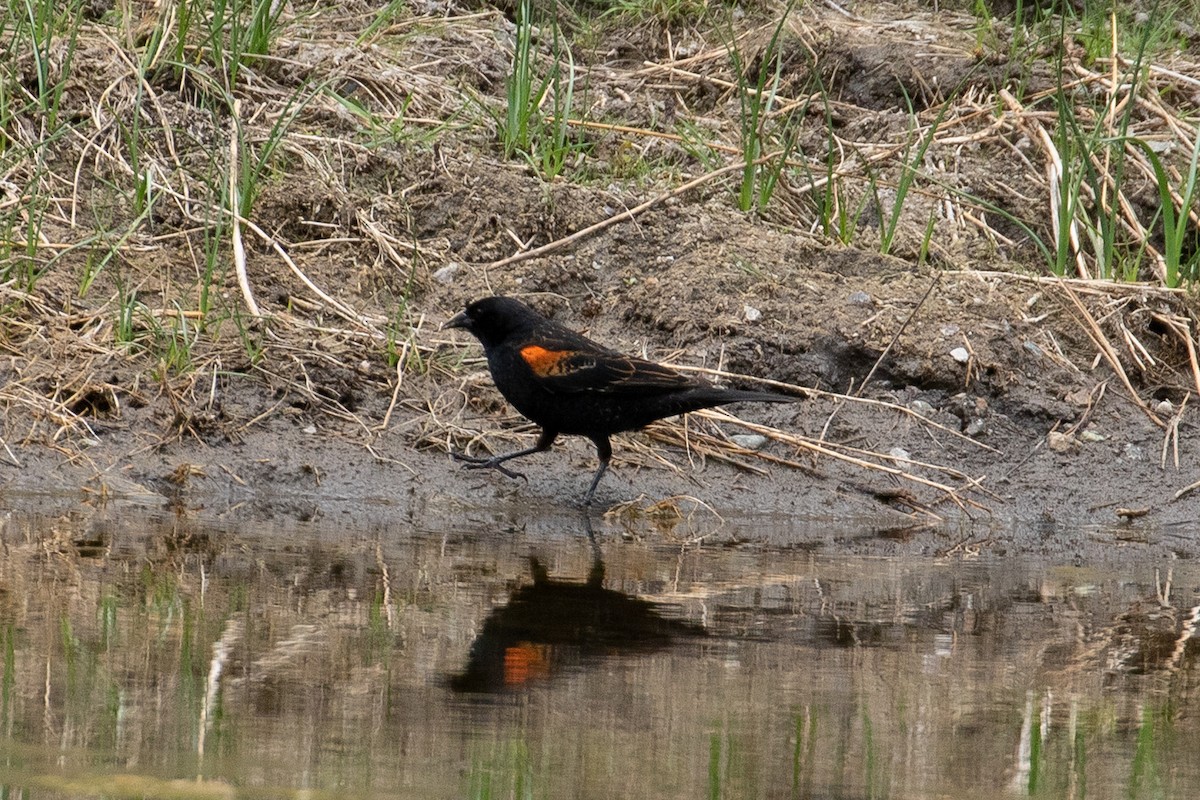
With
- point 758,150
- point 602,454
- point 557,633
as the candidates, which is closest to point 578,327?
point 602,454

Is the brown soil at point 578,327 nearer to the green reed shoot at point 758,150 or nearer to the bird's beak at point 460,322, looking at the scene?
the green reed shoot at point 758,150

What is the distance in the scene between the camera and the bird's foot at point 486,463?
20.9 feet

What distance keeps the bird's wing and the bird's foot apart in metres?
0.42

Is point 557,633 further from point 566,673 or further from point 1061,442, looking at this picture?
point 1061,442

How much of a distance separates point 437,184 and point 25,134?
2.13 metres

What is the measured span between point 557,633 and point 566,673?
41 centimetres

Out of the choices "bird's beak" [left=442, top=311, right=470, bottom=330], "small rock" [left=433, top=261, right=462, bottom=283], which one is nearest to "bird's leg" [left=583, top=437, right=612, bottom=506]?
"bird's beak" [left=442, top=311, right=470, bottom=330]

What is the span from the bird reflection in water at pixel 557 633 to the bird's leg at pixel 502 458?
183 cm

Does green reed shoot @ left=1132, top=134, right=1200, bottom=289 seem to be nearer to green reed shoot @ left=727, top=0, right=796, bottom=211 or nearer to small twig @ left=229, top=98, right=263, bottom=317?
green reed shoot @ left=727, top=0, right=796, bottom=211

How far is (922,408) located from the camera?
707 centimetres

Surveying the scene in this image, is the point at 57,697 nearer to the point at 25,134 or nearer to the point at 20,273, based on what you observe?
the point at 20,273

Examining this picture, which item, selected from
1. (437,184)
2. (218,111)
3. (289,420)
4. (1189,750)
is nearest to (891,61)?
(437,184)

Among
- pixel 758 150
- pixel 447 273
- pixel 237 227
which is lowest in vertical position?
pixel 447 273

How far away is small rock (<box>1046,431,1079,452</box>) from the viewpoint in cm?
691
